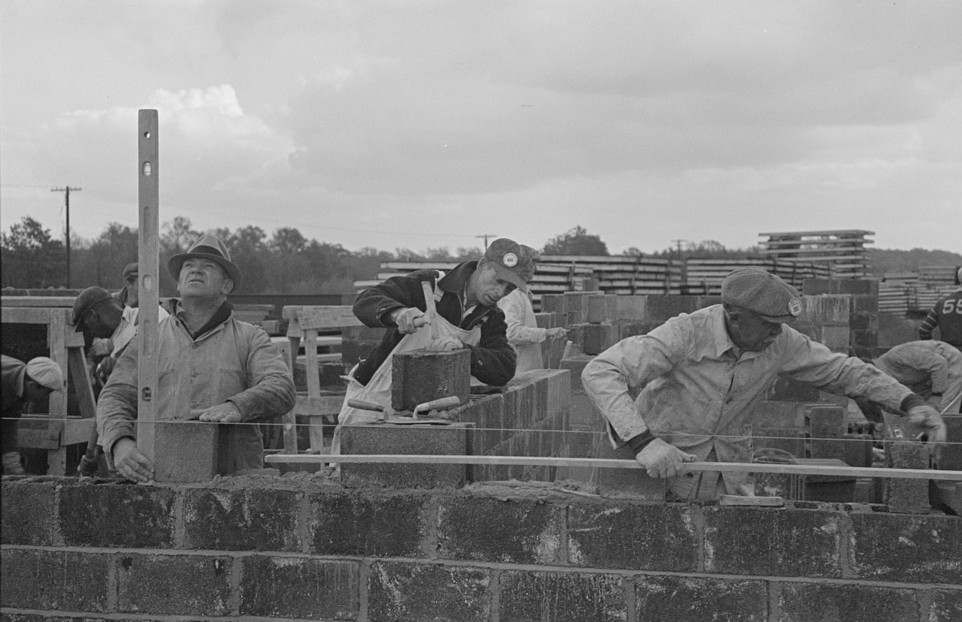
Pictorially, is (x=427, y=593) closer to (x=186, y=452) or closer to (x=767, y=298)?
(x=186, y=452)

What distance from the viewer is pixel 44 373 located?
512 cm

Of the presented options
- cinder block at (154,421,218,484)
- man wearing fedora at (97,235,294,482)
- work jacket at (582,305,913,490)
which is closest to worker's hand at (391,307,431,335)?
man wearing fedora at (97,235,294,482)

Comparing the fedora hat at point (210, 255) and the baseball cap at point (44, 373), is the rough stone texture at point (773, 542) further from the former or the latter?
the baseball cap at point (44, 373)

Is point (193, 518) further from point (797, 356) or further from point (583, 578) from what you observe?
point (797, 356)

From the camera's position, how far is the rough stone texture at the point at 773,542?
405 cm

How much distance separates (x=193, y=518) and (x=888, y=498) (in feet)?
9.26

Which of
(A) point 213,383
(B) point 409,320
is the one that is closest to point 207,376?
(A) point 213,383

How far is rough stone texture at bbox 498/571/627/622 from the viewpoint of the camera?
13.6 ft

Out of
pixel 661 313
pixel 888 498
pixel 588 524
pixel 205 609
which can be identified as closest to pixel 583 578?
pixel 588 524

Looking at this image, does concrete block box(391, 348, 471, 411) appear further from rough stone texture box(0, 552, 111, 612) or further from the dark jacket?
rough stone texture box(0, 552, 111, 612)

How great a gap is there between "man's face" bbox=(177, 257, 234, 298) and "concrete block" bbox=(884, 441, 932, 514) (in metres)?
3.15

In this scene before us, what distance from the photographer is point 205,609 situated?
14.5 feet

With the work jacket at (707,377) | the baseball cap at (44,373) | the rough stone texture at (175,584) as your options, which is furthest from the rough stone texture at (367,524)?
the baseball cap at (44,373)

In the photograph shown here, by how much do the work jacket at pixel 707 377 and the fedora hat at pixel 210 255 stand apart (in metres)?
2.01
